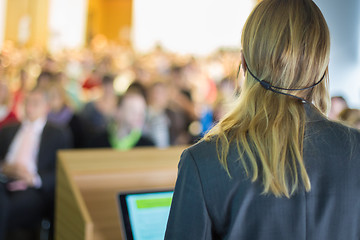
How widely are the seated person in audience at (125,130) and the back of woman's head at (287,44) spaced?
2.41m

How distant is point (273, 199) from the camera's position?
81 centimetres

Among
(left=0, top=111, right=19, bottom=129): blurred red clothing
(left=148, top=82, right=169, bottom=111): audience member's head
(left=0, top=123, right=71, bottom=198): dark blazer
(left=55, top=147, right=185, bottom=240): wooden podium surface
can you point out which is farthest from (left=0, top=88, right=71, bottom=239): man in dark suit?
(left=55, top=147, right=185, bottom=240): wooden podium surface

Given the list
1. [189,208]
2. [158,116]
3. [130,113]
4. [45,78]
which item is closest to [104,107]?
[158,116]

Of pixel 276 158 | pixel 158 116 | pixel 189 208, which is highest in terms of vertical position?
pixel 276 158

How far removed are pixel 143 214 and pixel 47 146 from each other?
1.96m

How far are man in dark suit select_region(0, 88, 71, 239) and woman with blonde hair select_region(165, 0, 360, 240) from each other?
2313 mm

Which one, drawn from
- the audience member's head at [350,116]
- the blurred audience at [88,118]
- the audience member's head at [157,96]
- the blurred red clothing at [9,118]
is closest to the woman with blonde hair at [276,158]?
the blurred audience at [88,118]

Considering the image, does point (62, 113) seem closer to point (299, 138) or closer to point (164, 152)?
point (164, 152)

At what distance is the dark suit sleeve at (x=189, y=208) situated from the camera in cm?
82

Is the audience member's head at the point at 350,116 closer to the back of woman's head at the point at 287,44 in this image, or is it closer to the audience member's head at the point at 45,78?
the back of woman's head at the point at 287,44

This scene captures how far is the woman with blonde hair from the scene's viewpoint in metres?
0.81

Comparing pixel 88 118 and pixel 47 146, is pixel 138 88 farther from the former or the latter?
pixel 47 146

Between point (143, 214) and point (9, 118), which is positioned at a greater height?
point (143, 214)

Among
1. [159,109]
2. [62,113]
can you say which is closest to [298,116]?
[159,109]
